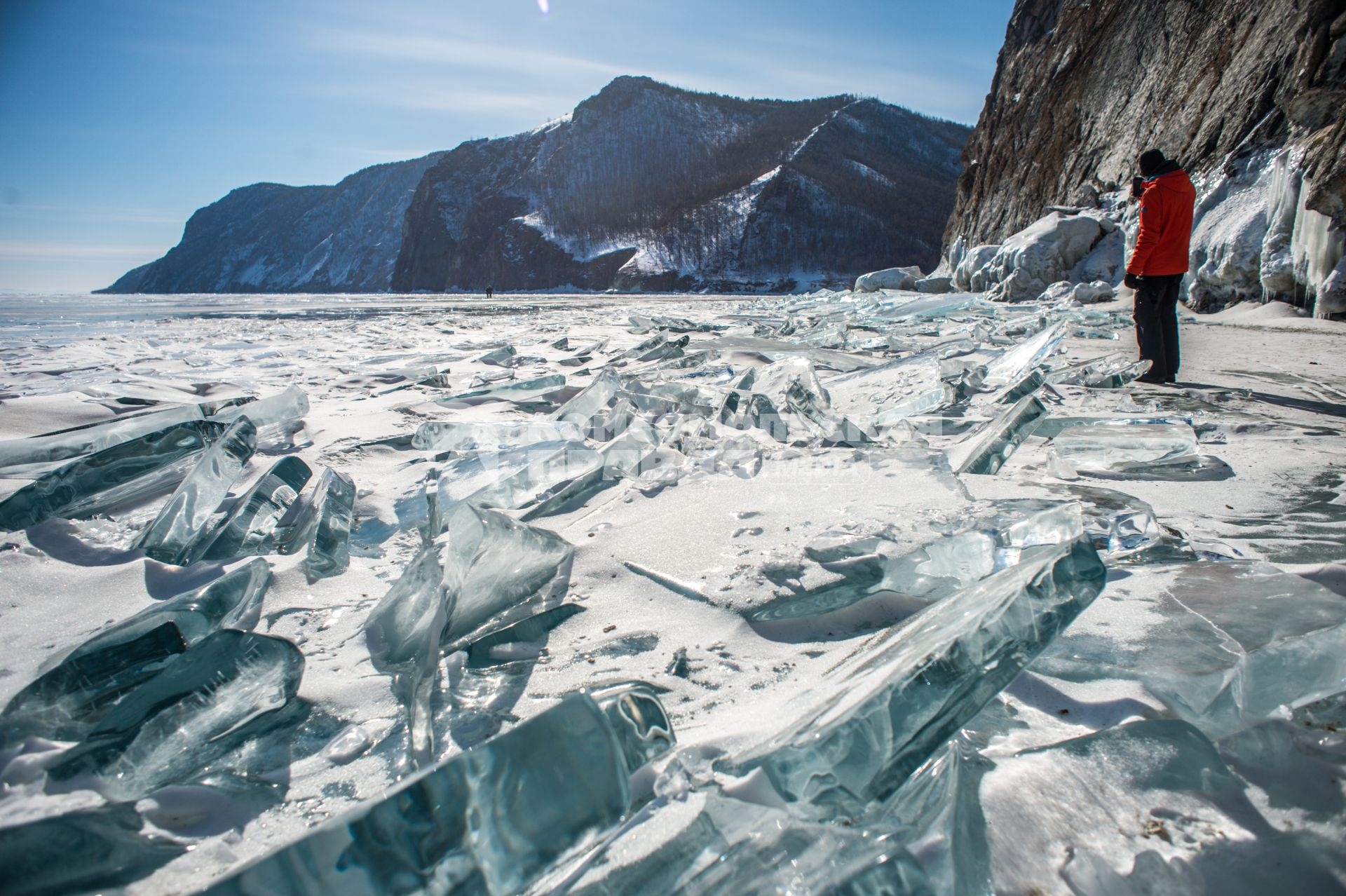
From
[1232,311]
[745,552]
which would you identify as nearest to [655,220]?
[1232,311]

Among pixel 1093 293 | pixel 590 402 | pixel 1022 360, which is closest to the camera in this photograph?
pixel 590 402

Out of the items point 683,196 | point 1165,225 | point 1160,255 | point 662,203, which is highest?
point 683,196

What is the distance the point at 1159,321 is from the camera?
2.88 m

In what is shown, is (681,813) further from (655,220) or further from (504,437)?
(655,220)

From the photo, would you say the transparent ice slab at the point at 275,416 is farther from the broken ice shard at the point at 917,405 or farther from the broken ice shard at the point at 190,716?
the broken ice shard at the point at 917,405

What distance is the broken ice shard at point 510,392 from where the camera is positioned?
2.79 metres

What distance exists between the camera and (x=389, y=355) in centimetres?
443

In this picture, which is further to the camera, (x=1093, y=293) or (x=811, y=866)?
(x=1093, y=293)

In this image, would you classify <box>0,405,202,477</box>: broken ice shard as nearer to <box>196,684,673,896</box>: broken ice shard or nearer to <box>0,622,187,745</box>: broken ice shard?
<box>0,622,187,745</box>: broken ice shard

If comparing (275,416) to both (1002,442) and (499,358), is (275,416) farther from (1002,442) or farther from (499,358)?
(1002,442)

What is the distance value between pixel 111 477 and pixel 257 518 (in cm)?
56

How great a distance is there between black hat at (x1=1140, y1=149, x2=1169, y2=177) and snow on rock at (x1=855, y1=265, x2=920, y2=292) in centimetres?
1120

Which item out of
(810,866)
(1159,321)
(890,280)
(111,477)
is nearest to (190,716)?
(810,866)

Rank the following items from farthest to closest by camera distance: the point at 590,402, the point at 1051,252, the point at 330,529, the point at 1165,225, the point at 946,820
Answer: the point at 1051,252, the point at 1165,225, the point at 590,402, the point at 330,529, the point at 946,820
